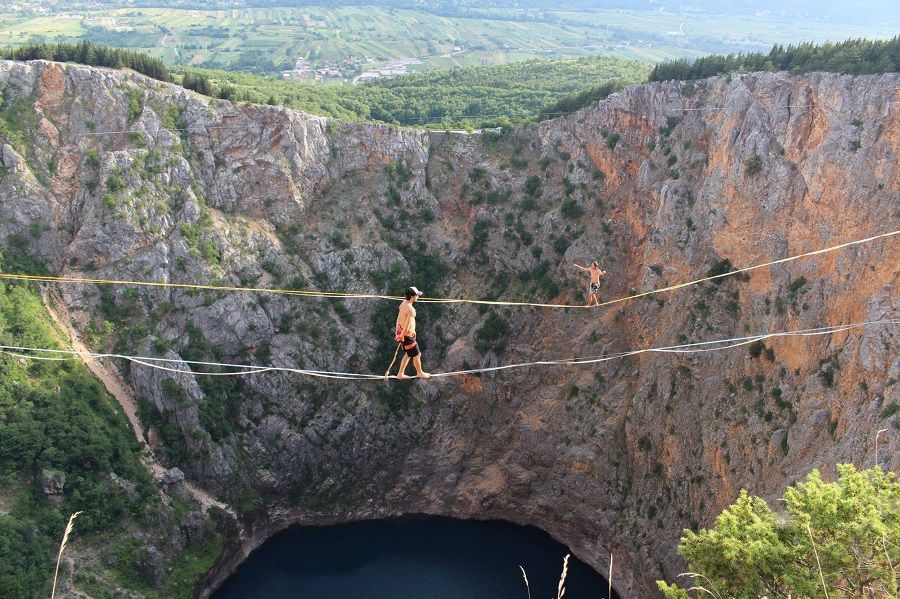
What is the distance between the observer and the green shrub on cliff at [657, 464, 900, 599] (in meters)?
15.6

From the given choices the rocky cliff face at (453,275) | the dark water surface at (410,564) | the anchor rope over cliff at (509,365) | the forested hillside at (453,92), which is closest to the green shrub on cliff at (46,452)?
the anchor rope over cliff at (509,365)

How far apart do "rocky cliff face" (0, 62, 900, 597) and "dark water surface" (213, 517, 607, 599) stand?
3.56 ft

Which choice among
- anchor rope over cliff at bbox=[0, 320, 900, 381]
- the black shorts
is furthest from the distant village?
the black shorts

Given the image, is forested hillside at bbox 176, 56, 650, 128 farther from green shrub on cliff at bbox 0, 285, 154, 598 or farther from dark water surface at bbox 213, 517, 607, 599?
dark water surface at bbox 213, 517, 607, 599

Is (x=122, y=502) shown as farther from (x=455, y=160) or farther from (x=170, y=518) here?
(x=455, y=160)

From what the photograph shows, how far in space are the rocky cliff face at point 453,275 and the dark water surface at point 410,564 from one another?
1.09 metres

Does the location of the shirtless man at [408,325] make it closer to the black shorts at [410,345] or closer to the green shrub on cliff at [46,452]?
the black shorts at [410,345]

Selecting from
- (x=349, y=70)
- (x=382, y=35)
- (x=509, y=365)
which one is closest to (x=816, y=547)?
(x=509, y=365)

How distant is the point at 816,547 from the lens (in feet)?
52.5

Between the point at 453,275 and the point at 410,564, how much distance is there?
16.3 meters

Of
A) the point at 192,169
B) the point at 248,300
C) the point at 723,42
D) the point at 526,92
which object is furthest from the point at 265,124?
the point at 723,42

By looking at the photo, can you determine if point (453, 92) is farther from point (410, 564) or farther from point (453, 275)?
point (410, 564)

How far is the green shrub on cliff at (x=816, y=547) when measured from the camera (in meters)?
15.6

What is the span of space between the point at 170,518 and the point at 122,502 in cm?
249
